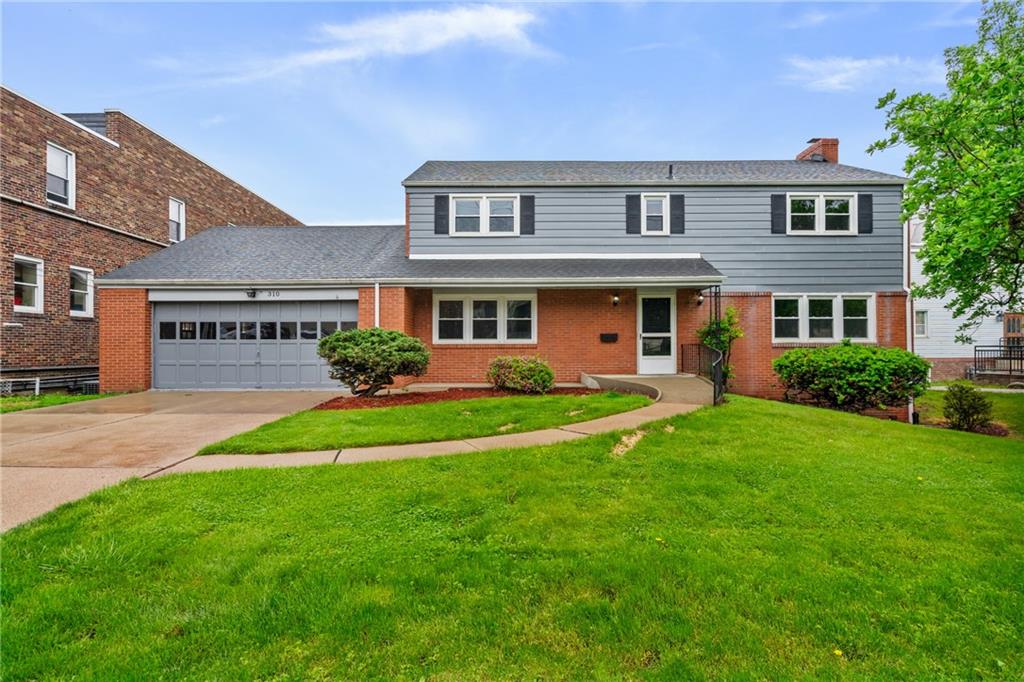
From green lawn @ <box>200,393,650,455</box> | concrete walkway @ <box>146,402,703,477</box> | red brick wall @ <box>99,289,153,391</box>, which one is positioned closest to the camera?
concrete walkway @ <box>146,402,703,477</box>

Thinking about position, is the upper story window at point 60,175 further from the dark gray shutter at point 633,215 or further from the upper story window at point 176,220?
the dark gray shutter at point 633,215

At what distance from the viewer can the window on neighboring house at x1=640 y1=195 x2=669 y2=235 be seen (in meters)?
13.2

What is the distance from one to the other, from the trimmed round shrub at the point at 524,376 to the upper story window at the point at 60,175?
1485cm

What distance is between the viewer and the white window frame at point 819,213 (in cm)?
1291

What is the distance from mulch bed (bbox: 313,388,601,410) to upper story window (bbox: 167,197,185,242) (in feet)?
45.3

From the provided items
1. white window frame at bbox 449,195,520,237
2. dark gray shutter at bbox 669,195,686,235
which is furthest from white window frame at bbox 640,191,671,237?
white window frame at bbox 449,195,520,237

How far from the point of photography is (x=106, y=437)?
22.1ft

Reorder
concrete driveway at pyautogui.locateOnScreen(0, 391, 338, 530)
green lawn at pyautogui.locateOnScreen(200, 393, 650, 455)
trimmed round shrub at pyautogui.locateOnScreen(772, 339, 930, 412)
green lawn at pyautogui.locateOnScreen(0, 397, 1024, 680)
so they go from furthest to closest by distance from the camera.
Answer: trimmed round shrub at pyautogui.locateOnScreen(772, 339, 930, 412), green lawn at pyautogui.locateOnScreen(200, 393, 650, 455), concrete driveway at pyautogui.locateOnScreen(0, 391, 338, 530), green lawn at pyautogui.locateOnScreen(0, 397, 1024, 680)

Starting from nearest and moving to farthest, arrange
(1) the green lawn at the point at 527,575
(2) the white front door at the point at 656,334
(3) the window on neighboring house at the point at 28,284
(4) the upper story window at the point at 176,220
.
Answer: (1) the green lawn at the point at 527,575
(2) the white front door at the point at 656,334
(3) the window on neighboring house at the point at 28,284
(4) the upper story window at the point at 176,220

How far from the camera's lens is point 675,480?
4504 millimetres

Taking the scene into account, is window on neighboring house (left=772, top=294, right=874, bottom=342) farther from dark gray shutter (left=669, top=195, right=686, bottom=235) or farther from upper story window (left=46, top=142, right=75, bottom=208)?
upper story window (left=46, top=142, right=75, bottom=208)

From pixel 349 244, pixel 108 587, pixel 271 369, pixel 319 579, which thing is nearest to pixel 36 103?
pixel 349 244

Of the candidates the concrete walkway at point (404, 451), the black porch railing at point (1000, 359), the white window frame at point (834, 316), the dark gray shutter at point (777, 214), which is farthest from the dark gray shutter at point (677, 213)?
the black porch railing at point (1000, 359)

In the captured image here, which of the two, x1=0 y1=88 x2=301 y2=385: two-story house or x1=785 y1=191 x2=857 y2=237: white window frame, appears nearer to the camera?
x1=0 y1=88 x2=301 y2=385: two-story house
